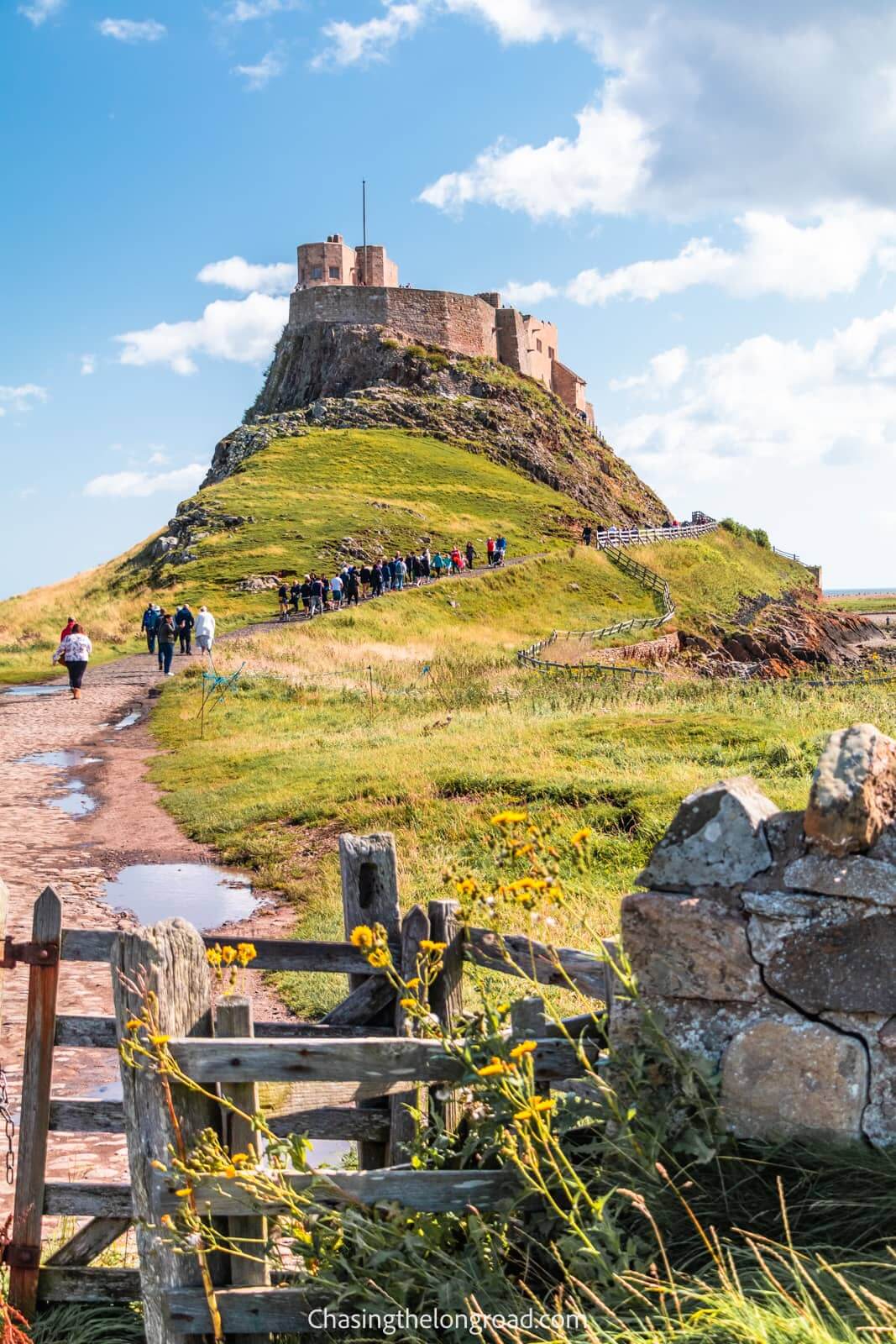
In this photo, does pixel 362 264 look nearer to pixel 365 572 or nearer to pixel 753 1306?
pixel 365 572

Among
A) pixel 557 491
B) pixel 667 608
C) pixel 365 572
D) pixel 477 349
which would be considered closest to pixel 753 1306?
pixel 365 572

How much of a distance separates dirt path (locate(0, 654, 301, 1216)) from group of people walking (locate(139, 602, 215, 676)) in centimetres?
258

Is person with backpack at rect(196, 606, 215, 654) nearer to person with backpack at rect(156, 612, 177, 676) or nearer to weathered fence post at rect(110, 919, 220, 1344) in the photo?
person with backpack at rect(156, 612, 177, 676)

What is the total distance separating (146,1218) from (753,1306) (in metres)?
2.02

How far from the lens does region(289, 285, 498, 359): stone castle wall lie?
86.8m

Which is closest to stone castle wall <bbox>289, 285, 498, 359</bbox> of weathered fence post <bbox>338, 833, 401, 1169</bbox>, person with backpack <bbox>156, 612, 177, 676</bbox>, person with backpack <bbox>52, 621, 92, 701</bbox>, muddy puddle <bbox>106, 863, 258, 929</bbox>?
person with backpack <bbox>156, 612, 177, 676</bbox>

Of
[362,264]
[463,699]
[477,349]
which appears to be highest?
[362,264]

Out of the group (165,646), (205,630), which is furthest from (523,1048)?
(165,646)

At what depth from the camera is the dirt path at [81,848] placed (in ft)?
24.1

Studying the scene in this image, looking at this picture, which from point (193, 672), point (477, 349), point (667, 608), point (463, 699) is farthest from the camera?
point (477, 349)

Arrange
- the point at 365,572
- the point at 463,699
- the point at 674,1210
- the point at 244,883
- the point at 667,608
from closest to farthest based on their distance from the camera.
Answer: the point at 674,1210
the point at 244,883
the point at 463,699
the point at 365,572
the point at 667,608

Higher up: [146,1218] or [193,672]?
[193,672]

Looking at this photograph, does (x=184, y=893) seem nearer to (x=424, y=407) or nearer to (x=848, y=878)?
(x=848, y=878)

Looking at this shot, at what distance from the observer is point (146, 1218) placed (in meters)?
4.07
